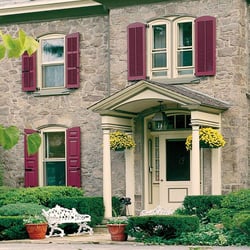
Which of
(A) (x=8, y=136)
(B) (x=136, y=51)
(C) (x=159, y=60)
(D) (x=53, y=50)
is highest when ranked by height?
(D) (x=53, y=50)

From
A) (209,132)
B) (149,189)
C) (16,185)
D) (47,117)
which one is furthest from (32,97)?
(209,132)

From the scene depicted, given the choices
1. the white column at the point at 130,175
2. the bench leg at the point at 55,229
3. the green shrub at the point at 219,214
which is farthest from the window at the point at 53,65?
the green shrub at the point at 219,214

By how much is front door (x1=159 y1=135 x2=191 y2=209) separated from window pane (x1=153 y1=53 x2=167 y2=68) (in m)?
1.81

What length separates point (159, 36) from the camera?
1822 cm

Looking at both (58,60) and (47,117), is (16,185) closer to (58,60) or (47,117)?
(47,117)

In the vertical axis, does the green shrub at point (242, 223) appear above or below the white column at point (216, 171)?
below

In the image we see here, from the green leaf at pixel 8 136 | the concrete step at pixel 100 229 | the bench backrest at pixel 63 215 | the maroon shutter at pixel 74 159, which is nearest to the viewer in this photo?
the green leaf at pixel 8 136

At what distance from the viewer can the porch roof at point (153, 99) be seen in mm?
16266

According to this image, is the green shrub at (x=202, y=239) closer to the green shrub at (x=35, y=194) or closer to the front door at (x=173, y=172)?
the front door at (x=173, y=172)

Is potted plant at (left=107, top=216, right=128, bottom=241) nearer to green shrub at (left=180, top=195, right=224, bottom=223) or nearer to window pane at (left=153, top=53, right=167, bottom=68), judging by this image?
green shrub at (left=180, top=195, right=224, bottom=223)

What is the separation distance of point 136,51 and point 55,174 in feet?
13.7

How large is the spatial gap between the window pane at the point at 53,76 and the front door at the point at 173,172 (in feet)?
11.2

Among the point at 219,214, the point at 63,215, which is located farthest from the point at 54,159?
the point at 219,214

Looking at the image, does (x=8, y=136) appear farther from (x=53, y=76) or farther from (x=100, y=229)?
(x=53, y=76)
